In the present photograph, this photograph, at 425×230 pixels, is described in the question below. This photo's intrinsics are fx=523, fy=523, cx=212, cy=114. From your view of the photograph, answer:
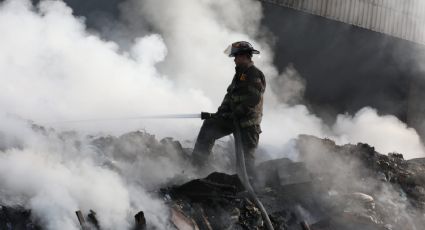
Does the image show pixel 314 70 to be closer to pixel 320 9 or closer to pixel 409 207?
pixel 320 9

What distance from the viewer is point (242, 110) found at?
5.64 meters

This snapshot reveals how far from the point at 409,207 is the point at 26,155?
483 cm

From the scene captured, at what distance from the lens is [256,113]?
5719 mm

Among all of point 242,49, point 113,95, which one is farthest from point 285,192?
point 113,95

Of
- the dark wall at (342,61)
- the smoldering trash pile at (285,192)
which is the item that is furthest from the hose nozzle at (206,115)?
the dark wall at (342,61)

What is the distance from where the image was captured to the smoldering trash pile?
4.63 metres

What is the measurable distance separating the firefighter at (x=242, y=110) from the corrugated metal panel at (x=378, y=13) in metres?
4.18

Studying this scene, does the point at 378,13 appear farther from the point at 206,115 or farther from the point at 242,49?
the point at 206,115

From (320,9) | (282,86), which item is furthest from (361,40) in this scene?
(282,86)

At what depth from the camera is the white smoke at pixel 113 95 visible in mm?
4137

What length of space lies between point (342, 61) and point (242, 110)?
6288 mm

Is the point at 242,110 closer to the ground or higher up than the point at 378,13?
closer to the ground

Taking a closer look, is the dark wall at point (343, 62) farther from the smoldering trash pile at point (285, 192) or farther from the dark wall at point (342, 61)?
the smoldering trash pile at point (285, 192)

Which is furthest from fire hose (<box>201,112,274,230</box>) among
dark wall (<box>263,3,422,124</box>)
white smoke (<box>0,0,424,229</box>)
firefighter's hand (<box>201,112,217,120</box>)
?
dark wall (<box>263,3,422,124</box>)
